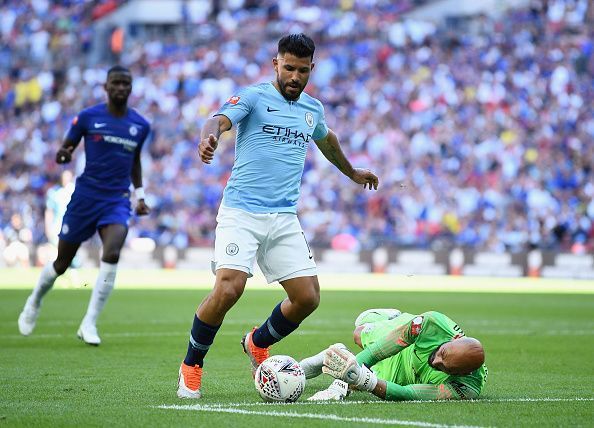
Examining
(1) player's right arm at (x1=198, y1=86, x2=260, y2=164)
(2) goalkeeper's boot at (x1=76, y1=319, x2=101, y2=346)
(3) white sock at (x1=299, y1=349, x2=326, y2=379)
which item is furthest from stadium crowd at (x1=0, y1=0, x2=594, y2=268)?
(1) player's right arm at (x1=198, y1=86, x2=260, y2=164)

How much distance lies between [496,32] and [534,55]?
2.13m

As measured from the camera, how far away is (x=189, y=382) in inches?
305

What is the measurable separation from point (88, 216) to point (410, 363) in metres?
5.11

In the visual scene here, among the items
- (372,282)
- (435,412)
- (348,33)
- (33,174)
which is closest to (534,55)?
(348,33)

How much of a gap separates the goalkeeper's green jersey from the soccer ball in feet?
2.01

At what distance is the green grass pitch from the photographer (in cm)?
682

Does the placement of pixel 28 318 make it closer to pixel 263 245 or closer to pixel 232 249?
pixel 263 245

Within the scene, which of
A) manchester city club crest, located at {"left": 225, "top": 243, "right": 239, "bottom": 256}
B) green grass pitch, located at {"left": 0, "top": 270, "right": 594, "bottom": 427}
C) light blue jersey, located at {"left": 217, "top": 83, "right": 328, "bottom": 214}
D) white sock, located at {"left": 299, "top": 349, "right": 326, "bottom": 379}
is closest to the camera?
green grass pitch, located at {"left": 0, "top": 270, "right": 594, "bottom": 427}

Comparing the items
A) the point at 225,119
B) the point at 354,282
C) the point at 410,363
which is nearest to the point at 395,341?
the point at 410,363

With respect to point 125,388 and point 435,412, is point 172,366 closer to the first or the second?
point 125,388

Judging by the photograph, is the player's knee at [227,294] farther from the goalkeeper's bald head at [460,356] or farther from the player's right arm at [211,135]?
the goalkeeper's bald head at [460,356]

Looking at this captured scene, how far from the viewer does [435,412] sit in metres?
7.03

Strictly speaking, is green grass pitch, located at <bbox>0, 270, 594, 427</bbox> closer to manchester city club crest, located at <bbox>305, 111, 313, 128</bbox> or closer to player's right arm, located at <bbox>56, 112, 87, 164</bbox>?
manchester city club crest, located at <bbox>305, 111, 313, 128</bbox>

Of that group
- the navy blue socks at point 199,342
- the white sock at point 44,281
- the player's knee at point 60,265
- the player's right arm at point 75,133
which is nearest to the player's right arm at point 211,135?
the navy blue socks at point 199,342
